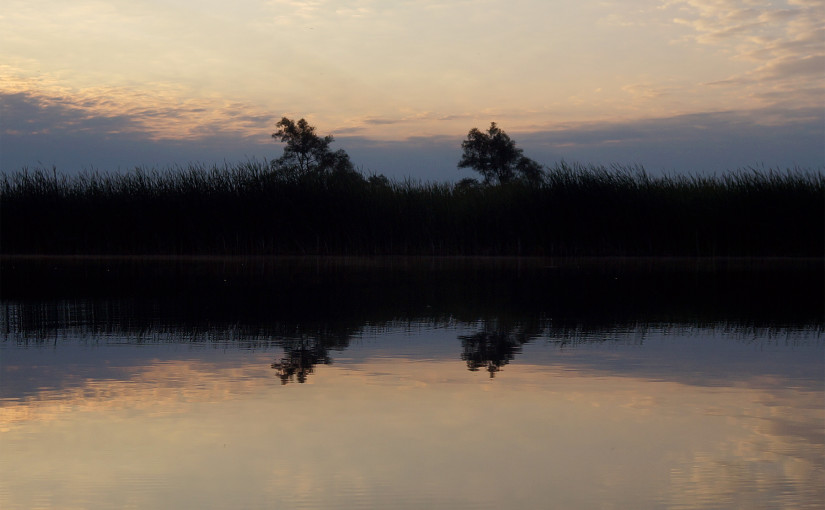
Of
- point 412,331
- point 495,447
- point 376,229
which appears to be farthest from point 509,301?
point 376,229

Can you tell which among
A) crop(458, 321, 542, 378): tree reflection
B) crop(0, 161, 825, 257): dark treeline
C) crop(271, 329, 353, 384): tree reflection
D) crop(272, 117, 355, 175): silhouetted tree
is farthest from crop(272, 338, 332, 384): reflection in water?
crop(272, 117, 355, 175): silhouetted tree

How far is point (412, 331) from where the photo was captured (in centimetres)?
682

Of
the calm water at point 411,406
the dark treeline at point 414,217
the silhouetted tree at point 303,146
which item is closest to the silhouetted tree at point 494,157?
the silhouetted tree at point 303,146

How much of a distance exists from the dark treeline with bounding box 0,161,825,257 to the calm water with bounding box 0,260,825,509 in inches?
501

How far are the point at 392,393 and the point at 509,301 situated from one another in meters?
5.02

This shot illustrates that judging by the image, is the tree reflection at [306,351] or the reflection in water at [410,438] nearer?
the reflection in water at [410,438]

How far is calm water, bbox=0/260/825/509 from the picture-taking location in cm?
295

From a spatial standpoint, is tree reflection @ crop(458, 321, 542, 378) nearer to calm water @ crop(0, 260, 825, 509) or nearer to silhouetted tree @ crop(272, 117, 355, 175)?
calm water @ crop(0, 260, 825, 509)

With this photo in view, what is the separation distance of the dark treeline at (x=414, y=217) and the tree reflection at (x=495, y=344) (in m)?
14.4

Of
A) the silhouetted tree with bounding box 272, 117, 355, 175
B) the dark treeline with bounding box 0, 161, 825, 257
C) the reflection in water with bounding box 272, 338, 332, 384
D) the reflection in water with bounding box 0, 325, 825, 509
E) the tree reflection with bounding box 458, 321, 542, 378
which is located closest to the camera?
the reflection in water with bounding box 0, 325, 825, 509

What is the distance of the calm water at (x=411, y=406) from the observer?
2.95 m

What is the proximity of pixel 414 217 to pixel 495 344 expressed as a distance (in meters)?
15.9

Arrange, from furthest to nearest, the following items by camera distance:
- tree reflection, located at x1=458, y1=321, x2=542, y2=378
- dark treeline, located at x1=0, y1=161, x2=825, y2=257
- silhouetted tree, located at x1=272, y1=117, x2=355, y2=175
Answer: silhouetted tree, located at x1=272, y1=117, x2=355, y2=175 < dark treeline, located at x1=0, y1=161, x2=825, y2=257 < tree reflection, located at x1=458, y1=321, x2=542, y2=378

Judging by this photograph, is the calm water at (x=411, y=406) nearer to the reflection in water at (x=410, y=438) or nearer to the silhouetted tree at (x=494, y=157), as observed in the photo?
the reflection in water at (x=410, y=438)
